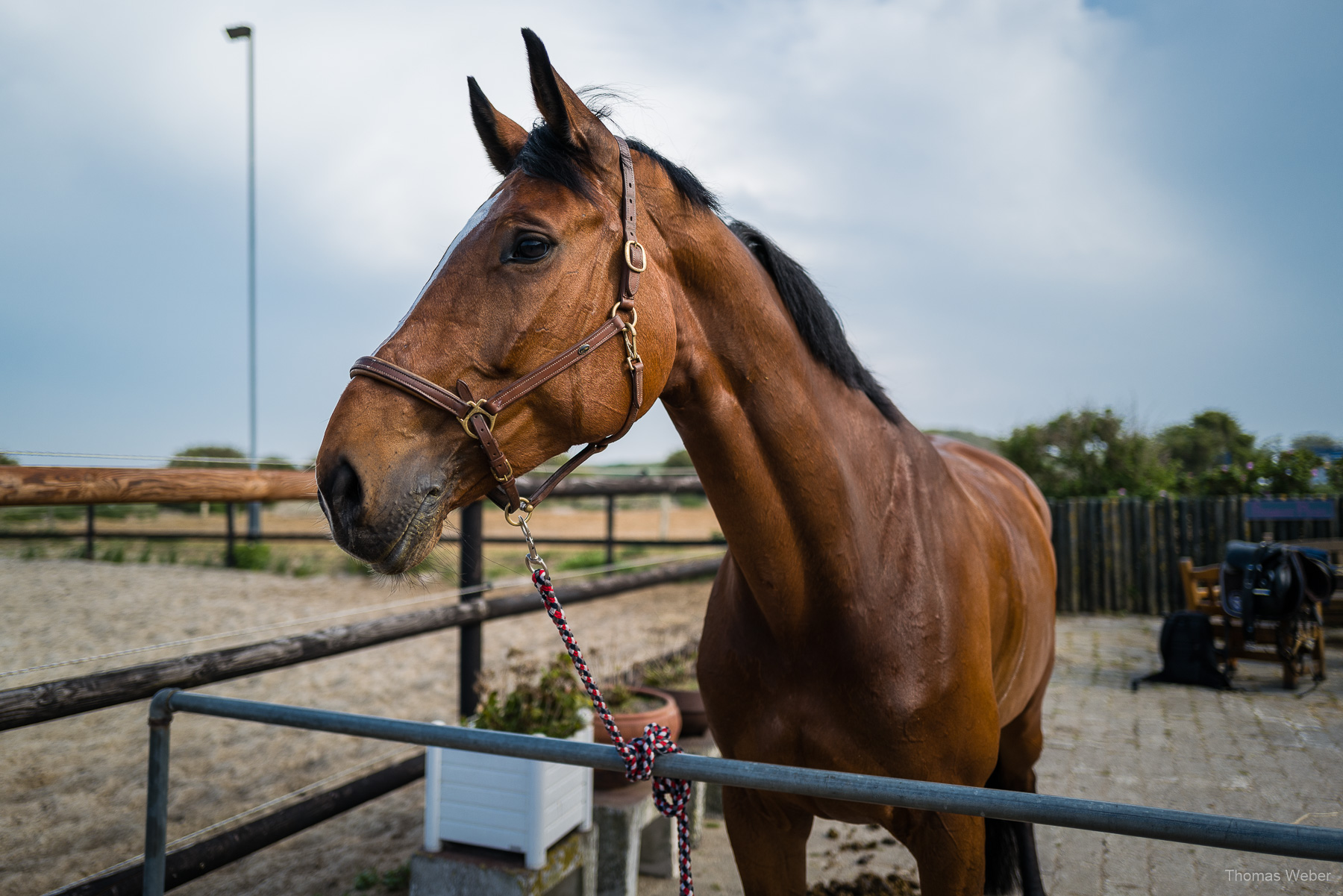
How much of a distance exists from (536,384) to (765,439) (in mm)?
558

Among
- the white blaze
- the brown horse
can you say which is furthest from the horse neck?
the white blaze

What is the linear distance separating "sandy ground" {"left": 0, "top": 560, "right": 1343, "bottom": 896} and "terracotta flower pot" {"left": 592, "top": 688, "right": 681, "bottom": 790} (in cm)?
42

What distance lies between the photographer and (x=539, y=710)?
10.2ft

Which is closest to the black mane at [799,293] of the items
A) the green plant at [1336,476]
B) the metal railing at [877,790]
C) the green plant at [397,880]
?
the metal railing at [877,790]

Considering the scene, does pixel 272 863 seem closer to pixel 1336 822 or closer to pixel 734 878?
pixel 734 878

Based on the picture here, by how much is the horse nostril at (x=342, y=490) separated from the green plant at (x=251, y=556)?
47.3 ft

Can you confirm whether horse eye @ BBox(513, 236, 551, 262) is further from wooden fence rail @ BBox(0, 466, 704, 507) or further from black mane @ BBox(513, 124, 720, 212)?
wooden fence rail @ BBox(0, 466, 704, 507)

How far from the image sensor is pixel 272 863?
138 inches

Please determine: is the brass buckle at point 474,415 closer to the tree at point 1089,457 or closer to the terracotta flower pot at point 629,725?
the terracotta flower pot at point 629,725

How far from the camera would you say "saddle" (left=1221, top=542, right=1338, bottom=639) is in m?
6.01

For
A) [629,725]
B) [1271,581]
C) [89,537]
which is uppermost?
[1271,581]

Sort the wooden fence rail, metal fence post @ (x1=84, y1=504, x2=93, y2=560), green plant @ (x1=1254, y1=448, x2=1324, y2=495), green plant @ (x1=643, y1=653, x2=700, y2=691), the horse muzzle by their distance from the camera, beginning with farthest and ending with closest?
green plant @ (x1=1254, y1=448, x2=1324, y2=495), metal fence post @ (x1=84, y1=504, x2=93, y2=560), green plant @ (x1=643, y1=653, x2=700, y2=691), the wooden fence rail, the horse muzzle

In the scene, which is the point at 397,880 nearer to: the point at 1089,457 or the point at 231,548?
the point at 231,548

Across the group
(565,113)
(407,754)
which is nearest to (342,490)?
(565,113)
